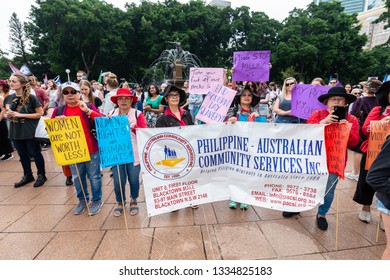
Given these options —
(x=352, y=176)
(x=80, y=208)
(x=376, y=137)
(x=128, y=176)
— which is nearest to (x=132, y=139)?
(x=128, y=176)

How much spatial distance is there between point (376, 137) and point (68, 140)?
13.1ft

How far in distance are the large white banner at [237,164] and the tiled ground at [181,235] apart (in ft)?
1.45

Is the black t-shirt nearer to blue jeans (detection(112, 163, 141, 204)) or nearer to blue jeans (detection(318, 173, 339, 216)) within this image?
blue jeans (detection(112, 163, 141, 204))

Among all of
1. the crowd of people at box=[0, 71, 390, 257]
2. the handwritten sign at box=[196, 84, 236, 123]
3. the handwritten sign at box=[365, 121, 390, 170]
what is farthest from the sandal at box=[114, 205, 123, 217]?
the handwritten sign at box=[365, 121, 390, 170]

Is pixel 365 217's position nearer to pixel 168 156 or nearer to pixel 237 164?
pixel 237 164

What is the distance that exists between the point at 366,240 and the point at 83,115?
164 inches

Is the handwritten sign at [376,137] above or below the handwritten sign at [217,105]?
below

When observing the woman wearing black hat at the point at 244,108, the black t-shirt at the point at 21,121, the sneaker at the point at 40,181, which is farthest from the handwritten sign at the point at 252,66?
the sneaker at the point at 40,181

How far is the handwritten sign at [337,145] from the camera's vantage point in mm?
2768

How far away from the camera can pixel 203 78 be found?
5.44 metres

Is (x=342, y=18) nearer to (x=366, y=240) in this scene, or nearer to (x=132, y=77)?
(x=132, y=77)

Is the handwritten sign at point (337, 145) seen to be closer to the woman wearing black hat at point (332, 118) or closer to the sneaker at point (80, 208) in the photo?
the woman wearing black hat at point (332, 118)

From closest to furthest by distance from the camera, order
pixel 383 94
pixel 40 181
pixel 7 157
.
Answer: pixel 383 94, pixel 40 181, pixel 7 157

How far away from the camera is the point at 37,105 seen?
4430 mm
